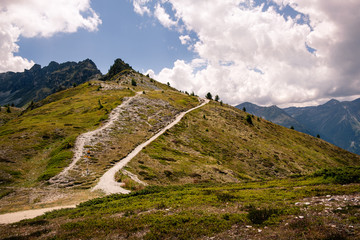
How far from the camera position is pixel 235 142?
251ft

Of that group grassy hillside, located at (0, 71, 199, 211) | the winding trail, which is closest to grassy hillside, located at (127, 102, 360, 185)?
the winding trail

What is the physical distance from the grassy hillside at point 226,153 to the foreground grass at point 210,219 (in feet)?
60.4

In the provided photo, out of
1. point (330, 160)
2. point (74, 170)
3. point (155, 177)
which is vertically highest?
point (74, 170)

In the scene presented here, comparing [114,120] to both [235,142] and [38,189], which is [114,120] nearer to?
[38,189]

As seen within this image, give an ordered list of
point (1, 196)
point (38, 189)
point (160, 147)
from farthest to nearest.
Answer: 1. point (160, 147)
2. point (38, 189)
3. point (1, 196)

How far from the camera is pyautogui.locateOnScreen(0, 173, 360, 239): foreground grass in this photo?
10.9m

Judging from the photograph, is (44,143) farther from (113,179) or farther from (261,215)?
(261,215)

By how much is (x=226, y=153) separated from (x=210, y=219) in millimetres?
54648

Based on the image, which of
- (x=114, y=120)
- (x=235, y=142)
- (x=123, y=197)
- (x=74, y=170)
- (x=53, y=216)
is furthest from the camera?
(x=235, y=142)

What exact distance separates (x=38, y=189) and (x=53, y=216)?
1467 centimetres

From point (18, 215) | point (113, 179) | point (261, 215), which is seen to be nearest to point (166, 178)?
point (113, 179)

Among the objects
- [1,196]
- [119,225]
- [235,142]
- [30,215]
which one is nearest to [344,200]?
[119,225]

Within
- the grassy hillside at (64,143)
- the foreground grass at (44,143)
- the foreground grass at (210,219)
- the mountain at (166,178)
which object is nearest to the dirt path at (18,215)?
the mountain at (166,178)

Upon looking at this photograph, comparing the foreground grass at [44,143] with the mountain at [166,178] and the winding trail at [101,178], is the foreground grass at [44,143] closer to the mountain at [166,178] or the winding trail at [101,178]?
the mountain at [166,178]
